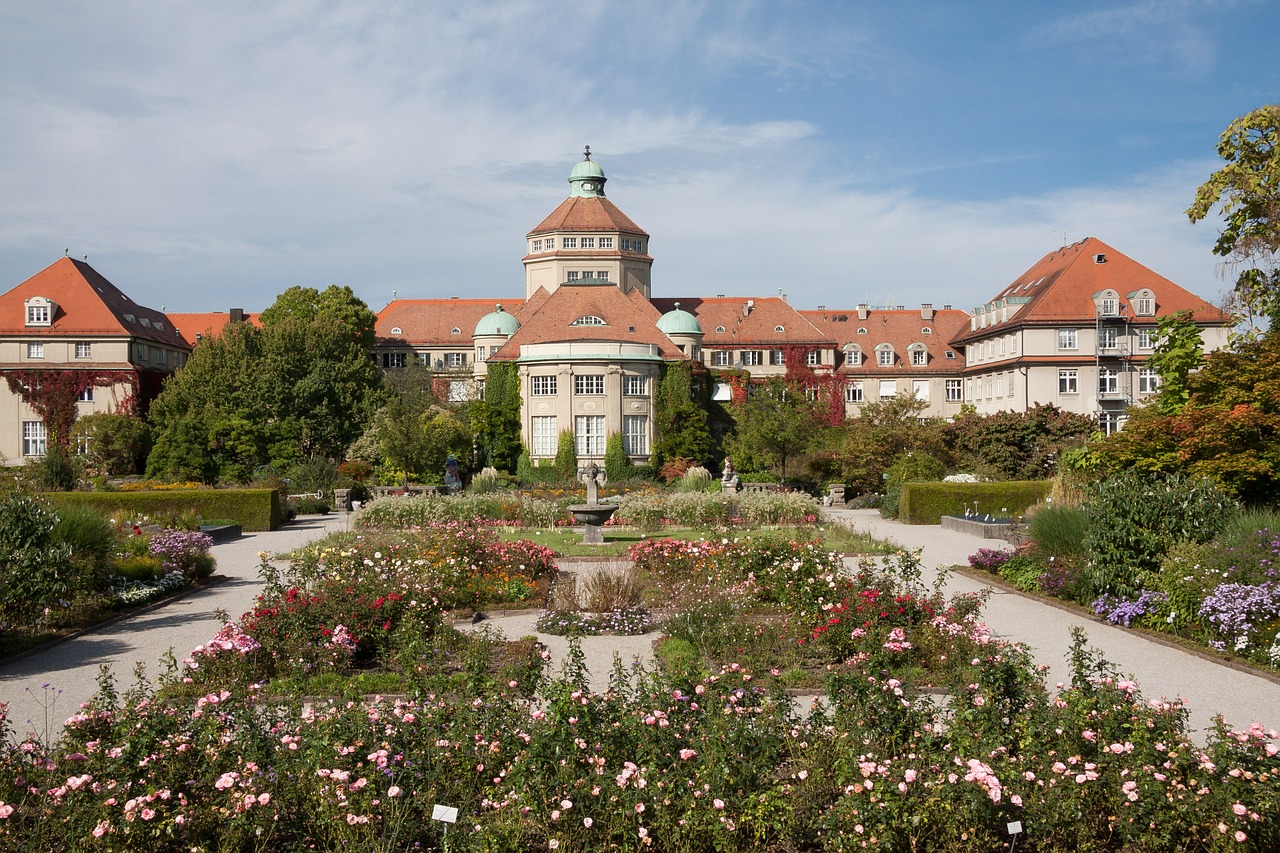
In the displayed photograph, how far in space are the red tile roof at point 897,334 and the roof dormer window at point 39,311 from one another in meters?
42.3

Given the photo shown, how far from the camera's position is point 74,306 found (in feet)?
176

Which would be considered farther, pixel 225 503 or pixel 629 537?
pixel 225 503

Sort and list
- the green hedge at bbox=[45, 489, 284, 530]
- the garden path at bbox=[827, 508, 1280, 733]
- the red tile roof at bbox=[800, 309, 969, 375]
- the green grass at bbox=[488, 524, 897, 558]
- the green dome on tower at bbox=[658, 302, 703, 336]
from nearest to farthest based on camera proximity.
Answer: the garden path at bbox=[827, 508, 1280, 733], the green grass at bbox=[488, 524, 897, 558], the green hedge at bbox=[45, 489, 284, 530], the green dome on tower at bbox=[658, 302, 703, 336], the red tile roof at bbox=[800, 309, 969, 375]

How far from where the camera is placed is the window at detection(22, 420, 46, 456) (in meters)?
51.8

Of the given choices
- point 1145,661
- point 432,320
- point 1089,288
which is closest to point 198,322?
point 432,320

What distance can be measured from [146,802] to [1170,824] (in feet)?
19.1

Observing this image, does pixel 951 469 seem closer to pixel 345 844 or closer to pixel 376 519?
pixel 376 519

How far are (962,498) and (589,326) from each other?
24678mm

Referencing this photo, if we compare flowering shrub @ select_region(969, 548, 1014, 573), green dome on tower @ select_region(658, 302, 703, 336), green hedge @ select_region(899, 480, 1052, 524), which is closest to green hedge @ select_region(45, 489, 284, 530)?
green hedge @ select_region(899, 480, 1052, 524)

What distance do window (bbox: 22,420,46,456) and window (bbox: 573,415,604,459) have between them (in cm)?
2730

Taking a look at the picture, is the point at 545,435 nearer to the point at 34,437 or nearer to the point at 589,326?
the point at 589,326

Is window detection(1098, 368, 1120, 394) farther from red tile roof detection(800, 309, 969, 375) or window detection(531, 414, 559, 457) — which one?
window detection(531, 414, 559, 457)

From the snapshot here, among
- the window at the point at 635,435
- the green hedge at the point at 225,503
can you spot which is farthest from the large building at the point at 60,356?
the green hedge at the point at 225,503

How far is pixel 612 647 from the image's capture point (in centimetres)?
1210
